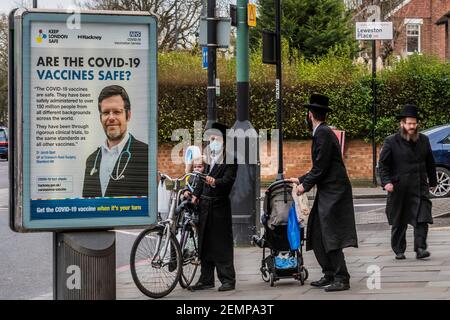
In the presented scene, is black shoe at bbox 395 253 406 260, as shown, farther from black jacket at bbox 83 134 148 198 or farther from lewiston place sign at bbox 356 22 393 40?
lewiston place sign at bbox 356 22 393 40

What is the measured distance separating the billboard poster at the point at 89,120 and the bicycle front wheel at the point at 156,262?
273 cm

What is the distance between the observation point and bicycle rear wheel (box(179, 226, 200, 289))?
988 centimetres

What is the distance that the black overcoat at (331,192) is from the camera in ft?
31.0

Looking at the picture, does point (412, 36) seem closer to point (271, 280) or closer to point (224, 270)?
point (271, 280)

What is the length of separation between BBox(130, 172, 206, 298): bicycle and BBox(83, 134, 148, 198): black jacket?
2.48m

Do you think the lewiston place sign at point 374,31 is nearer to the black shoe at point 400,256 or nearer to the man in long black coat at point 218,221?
the black shoe at point 400,256

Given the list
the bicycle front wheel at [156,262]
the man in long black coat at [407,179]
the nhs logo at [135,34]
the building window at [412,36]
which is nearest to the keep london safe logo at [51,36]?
the nhs logo at [135,34]

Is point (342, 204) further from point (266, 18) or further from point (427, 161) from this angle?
point (266, 18)

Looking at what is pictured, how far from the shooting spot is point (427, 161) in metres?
11.9

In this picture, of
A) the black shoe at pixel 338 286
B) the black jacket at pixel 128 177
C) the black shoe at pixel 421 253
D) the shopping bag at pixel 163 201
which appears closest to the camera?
the black jacket at pixel 128 177

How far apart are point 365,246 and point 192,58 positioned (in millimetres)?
18128

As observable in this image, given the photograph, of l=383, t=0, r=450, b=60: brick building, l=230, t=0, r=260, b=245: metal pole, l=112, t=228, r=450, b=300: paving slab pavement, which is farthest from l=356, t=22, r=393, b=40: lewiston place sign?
l=383, t=0, r=450, b=60: brick building
